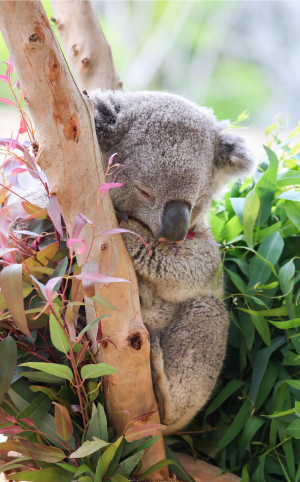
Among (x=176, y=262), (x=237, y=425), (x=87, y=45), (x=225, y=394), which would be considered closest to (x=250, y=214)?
(x=176, y=262)

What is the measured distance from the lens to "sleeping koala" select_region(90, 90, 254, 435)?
4.82ft

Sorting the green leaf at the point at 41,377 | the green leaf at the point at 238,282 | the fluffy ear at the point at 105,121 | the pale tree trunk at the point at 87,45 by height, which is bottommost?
the green leaf at the point at 41,377

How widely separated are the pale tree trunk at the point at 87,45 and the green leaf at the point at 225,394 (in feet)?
5.45

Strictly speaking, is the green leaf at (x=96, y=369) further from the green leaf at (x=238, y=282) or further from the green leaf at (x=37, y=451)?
the green leaf at (x=238, y=282)

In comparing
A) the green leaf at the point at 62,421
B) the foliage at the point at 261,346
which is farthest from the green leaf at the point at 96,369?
the foliage at the point at 261,346

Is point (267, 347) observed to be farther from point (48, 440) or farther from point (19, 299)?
point (19, 299)

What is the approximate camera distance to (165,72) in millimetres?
7480

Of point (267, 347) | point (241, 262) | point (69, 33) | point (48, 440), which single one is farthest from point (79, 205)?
point (69, 33)

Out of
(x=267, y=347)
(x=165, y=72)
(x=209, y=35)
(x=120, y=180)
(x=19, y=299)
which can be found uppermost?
(x=209, y=35)

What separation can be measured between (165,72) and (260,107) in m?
1.80

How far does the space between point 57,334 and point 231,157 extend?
1.05 m

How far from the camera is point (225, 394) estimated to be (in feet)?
5.78

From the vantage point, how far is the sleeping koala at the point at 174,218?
1.47m

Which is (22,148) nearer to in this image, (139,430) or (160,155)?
(160,155)
